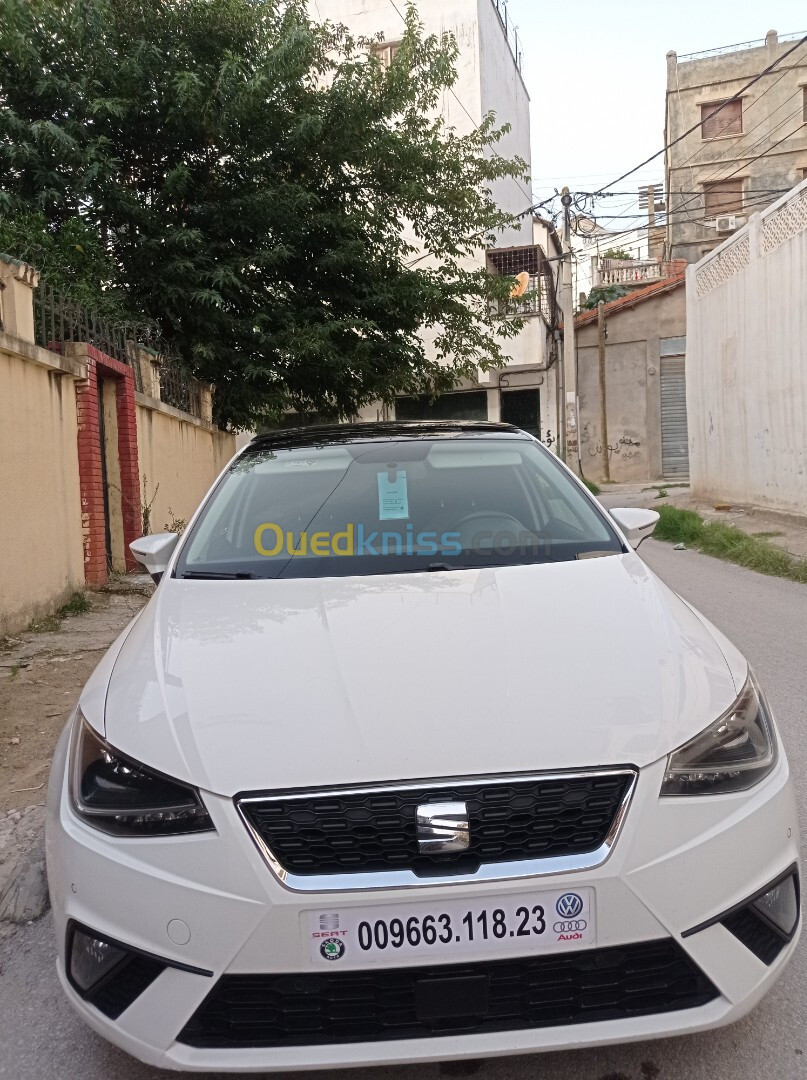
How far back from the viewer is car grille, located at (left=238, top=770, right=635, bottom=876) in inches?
66.4

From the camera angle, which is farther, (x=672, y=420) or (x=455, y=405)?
(x=672, y=420)

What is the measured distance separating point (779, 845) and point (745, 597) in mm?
5797

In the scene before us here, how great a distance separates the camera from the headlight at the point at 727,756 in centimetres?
180

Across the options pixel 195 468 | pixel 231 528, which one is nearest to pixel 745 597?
pixel 231 528

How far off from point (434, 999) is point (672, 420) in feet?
87.3

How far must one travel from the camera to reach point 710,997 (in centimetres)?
173

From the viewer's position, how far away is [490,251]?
2434cm

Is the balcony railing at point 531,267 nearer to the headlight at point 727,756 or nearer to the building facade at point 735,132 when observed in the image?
the building facade at point 735,132

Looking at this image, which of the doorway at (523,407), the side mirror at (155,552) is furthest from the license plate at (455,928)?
the doorway at (523,407)

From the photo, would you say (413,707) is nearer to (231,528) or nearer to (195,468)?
(231,528)

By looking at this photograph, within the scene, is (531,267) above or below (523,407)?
above

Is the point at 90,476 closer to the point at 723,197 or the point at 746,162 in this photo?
the point at 746,162

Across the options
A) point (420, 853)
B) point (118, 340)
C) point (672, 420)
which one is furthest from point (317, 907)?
point (672, 420)

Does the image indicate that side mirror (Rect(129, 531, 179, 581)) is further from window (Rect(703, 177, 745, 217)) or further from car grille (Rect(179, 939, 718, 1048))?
window (Rect(703, 177, 745, 217))
